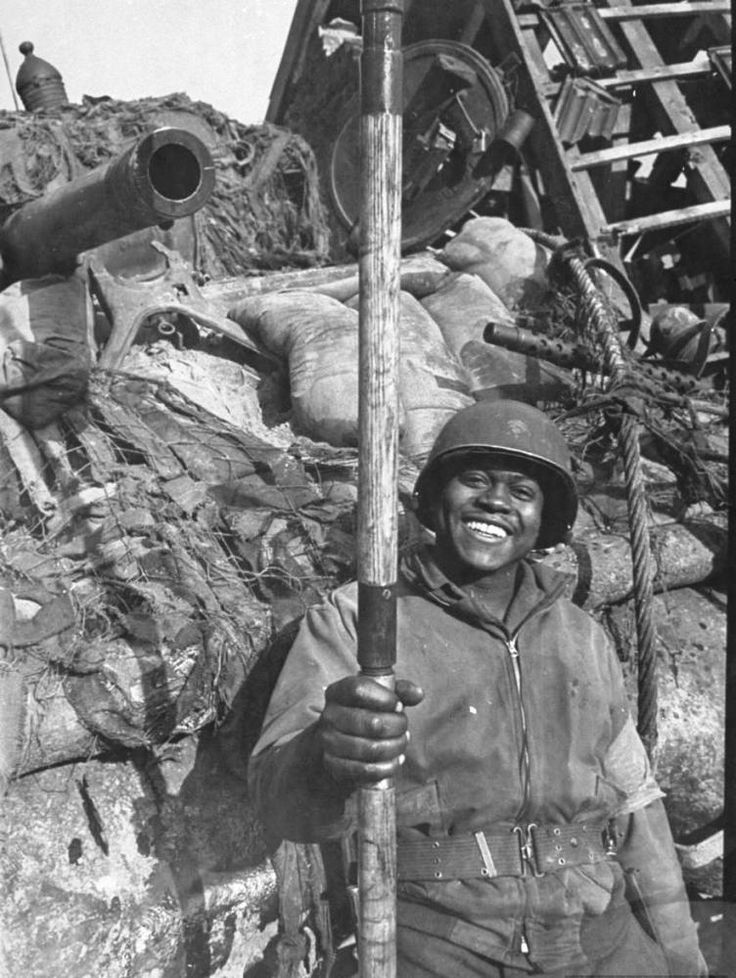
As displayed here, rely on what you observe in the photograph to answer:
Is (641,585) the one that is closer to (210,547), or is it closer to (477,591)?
(477,591)

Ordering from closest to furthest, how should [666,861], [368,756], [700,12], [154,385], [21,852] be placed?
[368,756], [666,861], [21,852], [154,385], [700,12]

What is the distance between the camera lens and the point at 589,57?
8.02 m

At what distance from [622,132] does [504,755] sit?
717 centimetres

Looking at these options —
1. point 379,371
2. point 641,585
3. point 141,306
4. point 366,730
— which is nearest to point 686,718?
point 641,585

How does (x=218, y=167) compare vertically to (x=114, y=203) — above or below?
above

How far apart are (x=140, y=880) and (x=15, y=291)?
2.82m

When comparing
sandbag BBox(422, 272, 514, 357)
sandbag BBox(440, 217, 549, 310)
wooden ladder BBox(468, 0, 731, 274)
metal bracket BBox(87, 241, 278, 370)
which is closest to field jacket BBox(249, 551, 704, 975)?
sandbag BBox(422, 272, 514, 357)

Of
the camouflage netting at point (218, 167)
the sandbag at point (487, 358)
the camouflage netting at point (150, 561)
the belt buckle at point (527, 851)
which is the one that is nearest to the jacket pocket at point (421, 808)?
the belt buckle at point (527, 851)

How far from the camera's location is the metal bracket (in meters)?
5.45

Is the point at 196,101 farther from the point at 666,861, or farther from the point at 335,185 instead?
the point at 666,861

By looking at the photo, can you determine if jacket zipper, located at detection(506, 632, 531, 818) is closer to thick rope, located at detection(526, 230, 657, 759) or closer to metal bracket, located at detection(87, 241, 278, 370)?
thick rope, located at detection(526, 230, 657, 759)

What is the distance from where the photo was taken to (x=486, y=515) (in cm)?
260

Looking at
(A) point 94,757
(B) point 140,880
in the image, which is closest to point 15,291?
(A) point 94,757

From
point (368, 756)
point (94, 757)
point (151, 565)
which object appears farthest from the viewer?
point (151, 565)
